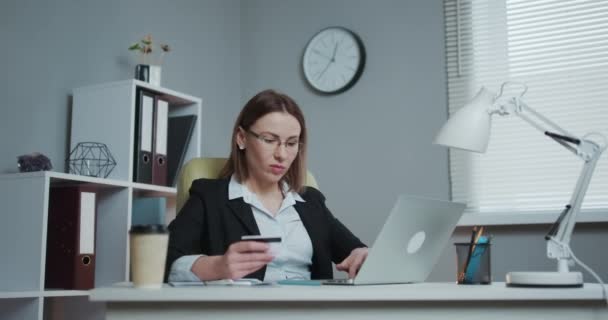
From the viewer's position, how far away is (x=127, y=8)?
3.04m

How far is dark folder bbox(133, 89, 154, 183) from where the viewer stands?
263cm

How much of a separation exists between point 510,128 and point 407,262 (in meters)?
1.94

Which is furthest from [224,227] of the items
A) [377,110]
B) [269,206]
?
[377,110]

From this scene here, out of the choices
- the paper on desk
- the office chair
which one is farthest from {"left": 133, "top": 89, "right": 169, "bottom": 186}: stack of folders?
the paper on desk

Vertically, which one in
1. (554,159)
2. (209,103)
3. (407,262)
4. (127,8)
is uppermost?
(127,8)

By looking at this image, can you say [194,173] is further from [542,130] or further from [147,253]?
[542,130]

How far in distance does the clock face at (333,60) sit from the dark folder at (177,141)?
913 mm

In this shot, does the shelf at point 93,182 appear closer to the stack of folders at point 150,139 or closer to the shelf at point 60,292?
the stack of folders at point 150,139

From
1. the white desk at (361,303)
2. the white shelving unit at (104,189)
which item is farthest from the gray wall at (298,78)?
the white desk at (361,303)

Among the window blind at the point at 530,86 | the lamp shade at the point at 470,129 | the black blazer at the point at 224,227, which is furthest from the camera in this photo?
the window blind at the point at 530,86

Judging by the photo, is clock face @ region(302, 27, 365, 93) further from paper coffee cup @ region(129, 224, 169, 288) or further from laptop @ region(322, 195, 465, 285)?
paper coffee cup @ region(129, 224, 169, 288)

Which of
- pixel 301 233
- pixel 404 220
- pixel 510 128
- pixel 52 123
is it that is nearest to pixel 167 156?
pixel 52 123

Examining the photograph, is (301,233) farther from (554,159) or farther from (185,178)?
(554,159)

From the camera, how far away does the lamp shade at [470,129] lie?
4.33 feet
